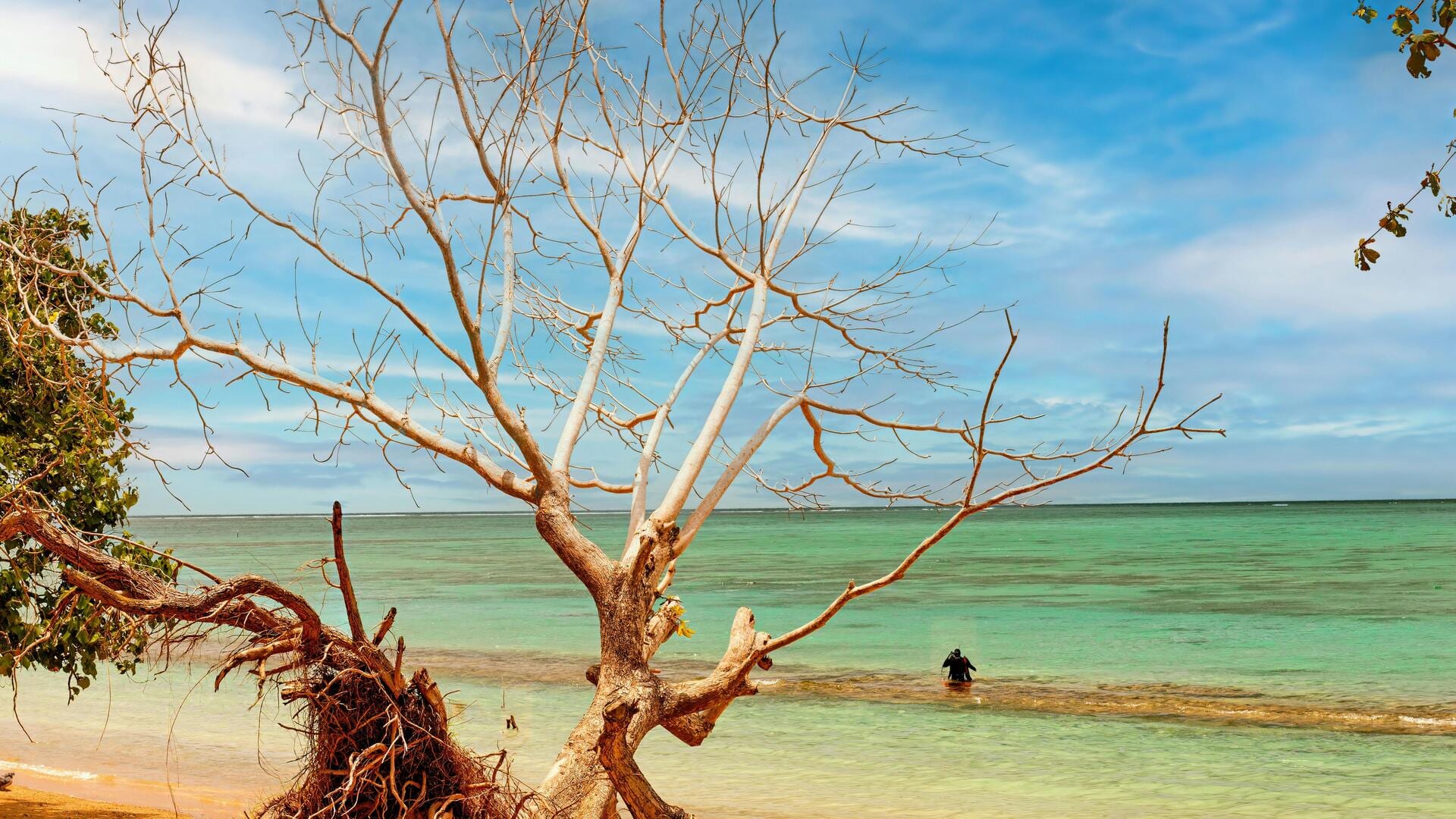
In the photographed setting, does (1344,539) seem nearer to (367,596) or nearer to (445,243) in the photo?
(367,596)

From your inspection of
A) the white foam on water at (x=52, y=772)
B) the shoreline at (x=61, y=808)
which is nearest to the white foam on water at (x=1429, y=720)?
the shoreline at (x=61, y=808)

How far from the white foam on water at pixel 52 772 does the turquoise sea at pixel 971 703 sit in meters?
0.05

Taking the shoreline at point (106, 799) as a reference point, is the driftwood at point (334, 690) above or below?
above

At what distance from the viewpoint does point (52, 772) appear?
9109 millimetres

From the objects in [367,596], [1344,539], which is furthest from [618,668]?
[1344,539]

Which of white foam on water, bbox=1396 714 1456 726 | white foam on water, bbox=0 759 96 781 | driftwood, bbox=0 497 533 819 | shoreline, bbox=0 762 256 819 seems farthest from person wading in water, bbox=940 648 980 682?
driftwood, bbox=0 497 533 819

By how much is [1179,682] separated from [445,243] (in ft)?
46.7

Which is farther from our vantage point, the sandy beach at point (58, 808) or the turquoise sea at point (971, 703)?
the turquoise sea at point (971, 703)

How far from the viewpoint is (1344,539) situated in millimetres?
51875

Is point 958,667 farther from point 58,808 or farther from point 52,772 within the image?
point 58,808

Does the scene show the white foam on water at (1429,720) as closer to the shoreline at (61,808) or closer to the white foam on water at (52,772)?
the shoreline at (61,808)

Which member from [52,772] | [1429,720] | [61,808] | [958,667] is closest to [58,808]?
[61,808]

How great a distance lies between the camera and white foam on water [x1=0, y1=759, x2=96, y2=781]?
29.3 ft

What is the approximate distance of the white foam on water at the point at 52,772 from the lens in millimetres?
8922
